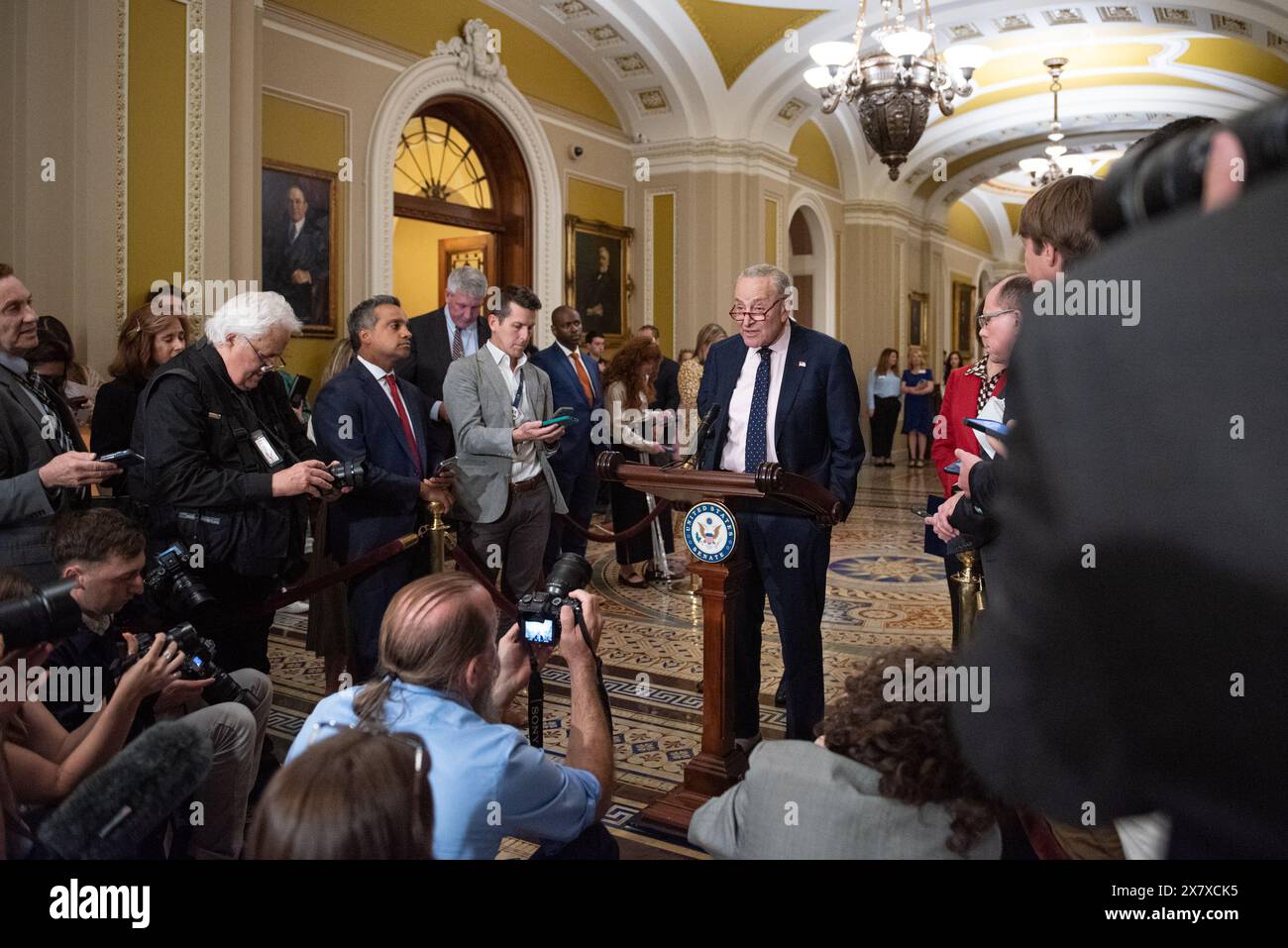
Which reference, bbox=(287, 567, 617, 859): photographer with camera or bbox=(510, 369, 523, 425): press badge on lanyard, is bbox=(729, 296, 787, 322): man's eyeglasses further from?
bbox=(287, 567, 617, 859): photographer with camera

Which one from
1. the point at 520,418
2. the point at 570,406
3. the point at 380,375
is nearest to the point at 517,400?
the point at 520,418

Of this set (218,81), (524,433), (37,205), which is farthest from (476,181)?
(524,433)

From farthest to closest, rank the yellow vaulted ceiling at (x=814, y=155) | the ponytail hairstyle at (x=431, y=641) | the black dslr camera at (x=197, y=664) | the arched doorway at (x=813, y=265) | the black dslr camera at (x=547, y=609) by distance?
the arched doorway at (x=813, y=265)
the yellow vaulted ceiling at (x=814, y=155)
the black dslr camera at (x=197, y=664)
the black dslr camera at (x=547, y=609)
the ponytail hairstyle at (x=431, y=641)

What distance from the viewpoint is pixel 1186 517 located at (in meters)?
0.80

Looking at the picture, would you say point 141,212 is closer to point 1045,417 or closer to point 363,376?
point 363,376

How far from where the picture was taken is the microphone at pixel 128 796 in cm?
125

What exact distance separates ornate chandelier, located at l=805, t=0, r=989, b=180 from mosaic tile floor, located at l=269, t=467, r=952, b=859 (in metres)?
3.36

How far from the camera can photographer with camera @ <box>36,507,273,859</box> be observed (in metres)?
2.35

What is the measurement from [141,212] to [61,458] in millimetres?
3170

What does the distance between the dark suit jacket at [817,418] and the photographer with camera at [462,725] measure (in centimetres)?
172

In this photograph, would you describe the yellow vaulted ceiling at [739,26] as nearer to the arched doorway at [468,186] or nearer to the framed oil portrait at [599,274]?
the framed oil portrait at [599,274]

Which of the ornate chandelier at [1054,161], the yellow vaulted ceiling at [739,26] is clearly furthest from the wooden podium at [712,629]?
the ornate chandelier at [1054,161]

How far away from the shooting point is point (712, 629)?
3.20 meters

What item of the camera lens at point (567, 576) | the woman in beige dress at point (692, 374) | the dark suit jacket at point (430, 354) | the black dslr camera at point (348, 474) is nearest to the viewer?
the camera lens at point (567, 576)
